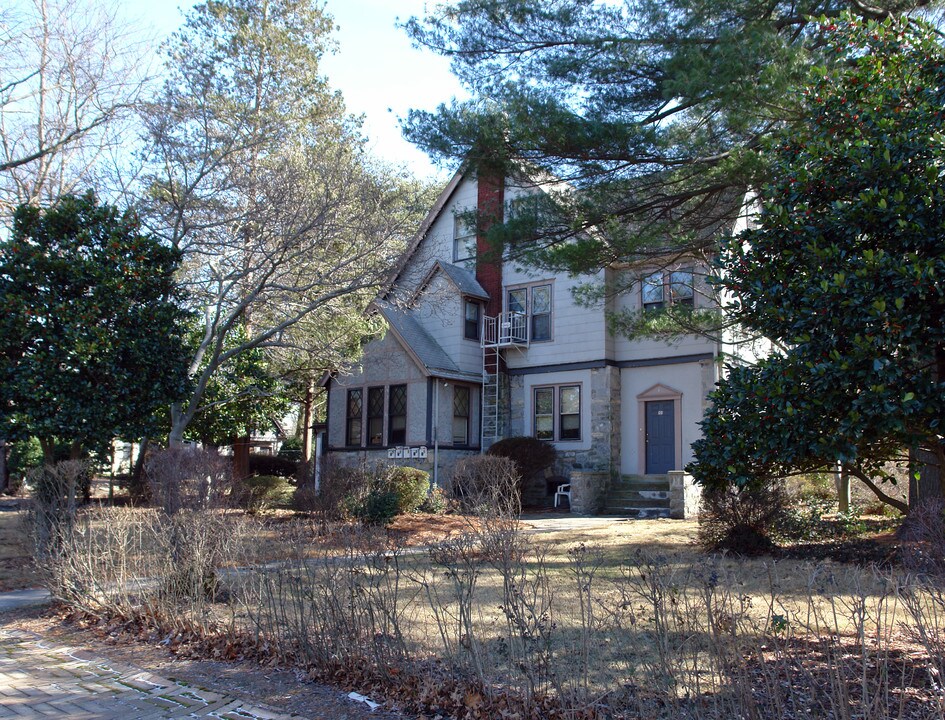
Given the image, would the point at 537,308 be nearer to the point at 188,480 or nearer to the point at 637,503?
the point at 637,503

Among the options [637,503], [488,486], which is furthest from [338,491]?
[637,503]

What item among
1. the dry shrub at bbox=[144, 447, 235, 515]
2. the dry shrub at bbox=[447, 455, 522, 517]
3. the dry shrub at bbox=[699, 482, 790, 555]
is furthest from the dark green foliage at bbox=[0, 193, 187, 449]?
the dry shrub at bbox=[699, 482, 790, 555]

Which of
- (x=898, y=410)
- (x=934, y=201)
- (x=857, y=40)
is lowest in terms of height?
(x=898, y=410)

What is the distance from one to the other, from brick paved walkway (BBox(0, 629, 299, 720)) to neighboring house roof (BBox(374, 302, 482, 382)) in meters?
14.8

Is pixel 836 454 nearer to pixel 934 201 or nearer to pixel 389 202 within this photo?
pixel 934 201

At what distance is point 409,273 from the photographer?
16500 mm

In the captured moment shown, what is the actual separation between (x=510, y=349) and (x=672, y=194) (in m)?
11.1

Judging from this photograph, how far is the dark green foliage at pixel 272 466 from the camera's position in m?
27.6

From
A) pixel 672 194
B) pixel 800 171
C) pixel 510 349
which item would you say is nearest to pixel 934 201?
pixel 800 171

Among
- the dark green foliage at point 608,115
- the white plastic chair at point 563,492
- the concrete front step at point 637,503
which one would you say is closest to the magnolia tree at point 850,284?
the dark green foliage at point 608,115

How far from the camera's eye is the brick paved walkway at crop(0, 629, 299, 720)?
543cm

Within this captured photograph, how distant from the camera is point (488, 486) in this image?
1251cm

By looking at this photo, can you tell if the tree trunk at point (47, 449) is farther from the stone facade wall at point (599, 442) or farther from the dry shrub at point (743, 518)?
the stone facade wall at point (599, 442)

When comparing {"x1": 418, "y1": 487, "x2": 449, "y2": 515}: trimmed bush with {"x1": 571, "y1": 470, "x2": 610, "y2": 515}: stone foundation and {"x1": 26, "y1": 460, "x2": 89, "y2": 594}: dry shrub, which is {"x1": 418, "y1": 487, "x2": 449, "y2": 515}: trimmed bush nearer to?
{"x1": 571, "y1": 470, "x2": 610, "y2": 515}: stone foundation
